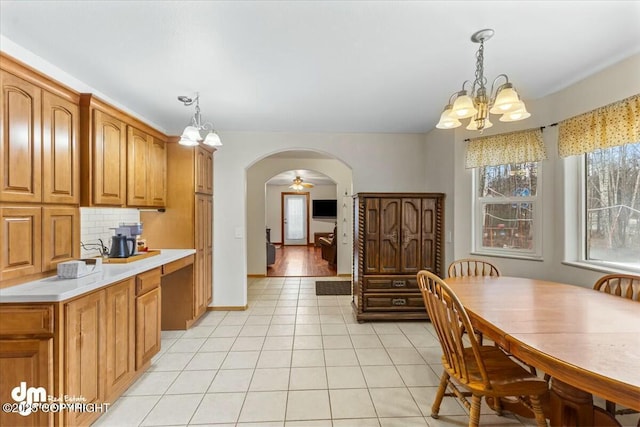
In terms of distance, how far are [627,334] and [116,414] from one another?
2.96 m

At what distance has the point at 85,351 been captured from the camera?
1.69 m

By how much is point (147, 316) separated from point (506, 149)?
3.76 metres

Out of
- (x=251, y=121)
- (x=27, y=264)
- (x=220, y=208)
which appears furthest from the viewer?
(x=220, y=208)

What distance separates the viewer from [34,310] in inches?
59.5

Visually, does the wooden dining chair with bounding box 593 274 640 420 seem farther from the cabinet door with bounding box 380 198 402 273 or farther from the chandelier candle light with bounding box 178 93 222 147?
the chandelier candle light with bounding box 178 93 222 147

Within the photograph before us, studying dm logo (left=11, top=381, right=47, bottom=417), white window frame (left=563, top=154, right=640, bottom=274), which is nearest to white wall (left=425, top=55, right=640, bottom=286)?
white window frame (left=563, top=154, right=640, bottom=274)

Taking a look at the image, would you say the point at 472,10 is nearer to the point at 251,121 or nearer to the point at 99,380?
the point at 251,121

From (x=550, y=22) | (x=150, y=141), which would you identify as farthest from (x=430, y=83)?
(x=150, y=141)

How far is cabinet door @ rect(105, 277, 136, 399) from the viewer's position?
1.90 m

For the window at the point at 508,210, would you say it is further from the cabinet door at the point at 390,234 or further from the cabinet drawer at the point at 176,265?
the cabinet drawer at the point at 176,265

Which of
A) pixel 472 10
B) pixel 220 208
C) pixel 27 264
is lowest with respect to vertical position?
pixel 27 264

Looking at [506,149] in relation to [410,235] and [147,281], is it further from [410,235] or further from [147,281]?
[147,281]

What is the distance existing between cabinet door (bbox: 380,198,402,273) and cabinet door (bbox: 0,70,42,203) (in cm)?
309

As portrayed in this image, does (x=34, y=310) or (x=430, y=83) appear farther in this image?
(x=430, y=83)
